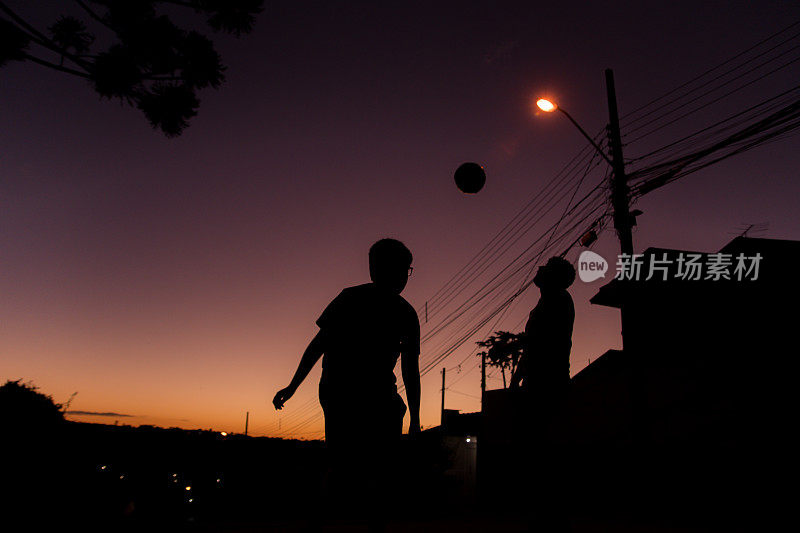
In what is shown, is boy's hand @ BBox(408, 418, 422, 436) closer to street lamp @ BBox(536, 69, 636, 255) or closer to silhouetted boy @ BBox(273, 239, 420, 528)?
silhouetted boy @ BBox(273, 239, 420, 528)

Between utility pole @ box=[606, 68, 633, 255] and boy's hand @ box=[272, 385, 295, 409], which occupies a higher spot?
utility pole @ box=[606, 68, 633, 255]

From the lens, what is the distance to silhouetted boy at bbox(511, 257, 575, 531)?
327 centimetres

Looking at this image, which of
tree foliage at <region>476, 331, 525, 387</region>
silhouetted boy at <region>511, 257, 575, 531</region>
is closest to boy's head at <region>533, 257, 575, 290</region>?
silhouetted boy at <region>511, 257, 575, 531</region>

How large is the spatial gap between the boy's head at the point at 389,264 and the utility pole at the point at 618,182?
7629 mm

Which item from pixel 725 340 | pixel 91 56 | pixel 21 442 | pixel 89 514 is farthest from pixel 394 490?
pixel 725 340

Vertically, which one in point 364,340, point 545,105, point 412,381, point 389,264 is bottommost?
point 412,381

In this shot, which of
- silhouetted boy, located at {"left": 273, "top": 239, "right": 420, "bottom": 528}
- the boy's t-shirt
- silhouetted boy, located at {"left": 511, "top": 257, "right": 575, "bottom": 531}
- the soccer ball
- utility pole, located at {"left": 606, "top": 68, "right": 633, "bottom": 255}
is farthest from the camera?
the soccer ball

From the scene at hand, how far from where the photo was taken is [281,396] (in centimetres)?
277

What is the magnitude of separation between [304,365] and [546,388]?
75.0 inches

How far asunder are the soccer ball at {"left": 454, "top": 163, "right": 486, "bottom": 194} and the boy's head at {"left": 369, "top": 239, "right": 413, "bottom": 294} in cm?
717

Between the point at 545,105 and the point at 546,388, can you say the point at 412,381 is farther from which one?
the point at 545,105

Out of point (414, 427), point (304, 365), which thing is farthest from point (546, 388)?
point (304, 365)

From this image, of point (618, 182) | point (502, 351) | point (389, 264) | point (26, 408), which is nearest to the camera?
point (389, 264)

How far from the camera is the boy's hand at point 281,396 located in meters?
2.70
